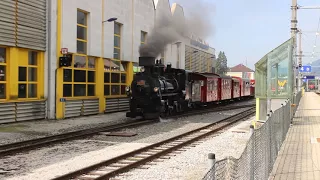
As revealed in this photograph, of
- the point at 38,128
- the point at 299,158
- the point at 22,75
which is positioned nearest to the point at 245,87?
the point at 22,75

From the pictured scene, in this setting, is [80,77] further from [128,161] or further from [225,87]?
[225,87]

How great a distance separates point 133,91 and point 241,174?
14172mm

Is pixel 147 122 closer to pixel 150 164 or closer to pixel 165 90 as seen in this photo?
pixel 165 90

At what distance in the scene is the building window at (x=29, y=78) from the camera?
55.7 ft

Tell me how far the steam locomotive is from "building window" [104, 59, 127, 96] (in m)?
3.56

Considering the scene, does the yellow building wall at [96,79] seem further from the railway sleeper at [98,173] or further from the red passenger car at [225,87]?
the railway sleeper at [98,173]

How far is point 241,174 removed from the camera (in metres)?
4.78

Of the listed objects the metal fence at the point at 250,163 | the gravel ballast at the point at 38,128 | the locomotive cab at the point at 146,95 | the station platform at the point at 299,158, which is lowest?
the station platform at the point at 299,158

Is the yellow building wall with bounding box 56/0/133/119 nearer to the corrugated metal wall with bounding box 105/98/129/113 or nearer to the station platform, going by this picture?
the corrugated metal wall with bounding box 105/98/129/113

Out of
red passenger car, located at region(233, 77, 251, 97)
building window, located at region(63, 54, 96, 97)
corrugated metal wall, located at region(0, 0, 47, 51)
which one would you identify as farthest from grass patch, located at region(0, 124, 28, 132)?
red passenger car, located at region(233, 77, 251, 97)

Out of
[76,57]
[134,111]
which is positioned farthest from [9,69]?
[134,111]

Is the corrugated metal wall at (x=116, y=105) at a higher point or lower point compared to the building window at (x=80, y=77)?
lower

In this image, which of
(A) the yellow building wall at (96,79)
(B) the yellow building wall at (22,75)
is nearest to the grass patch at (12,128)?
(B) the yellow building wall at (22,75)

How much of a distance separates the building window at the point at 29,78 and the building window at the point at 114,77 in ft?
19.1
